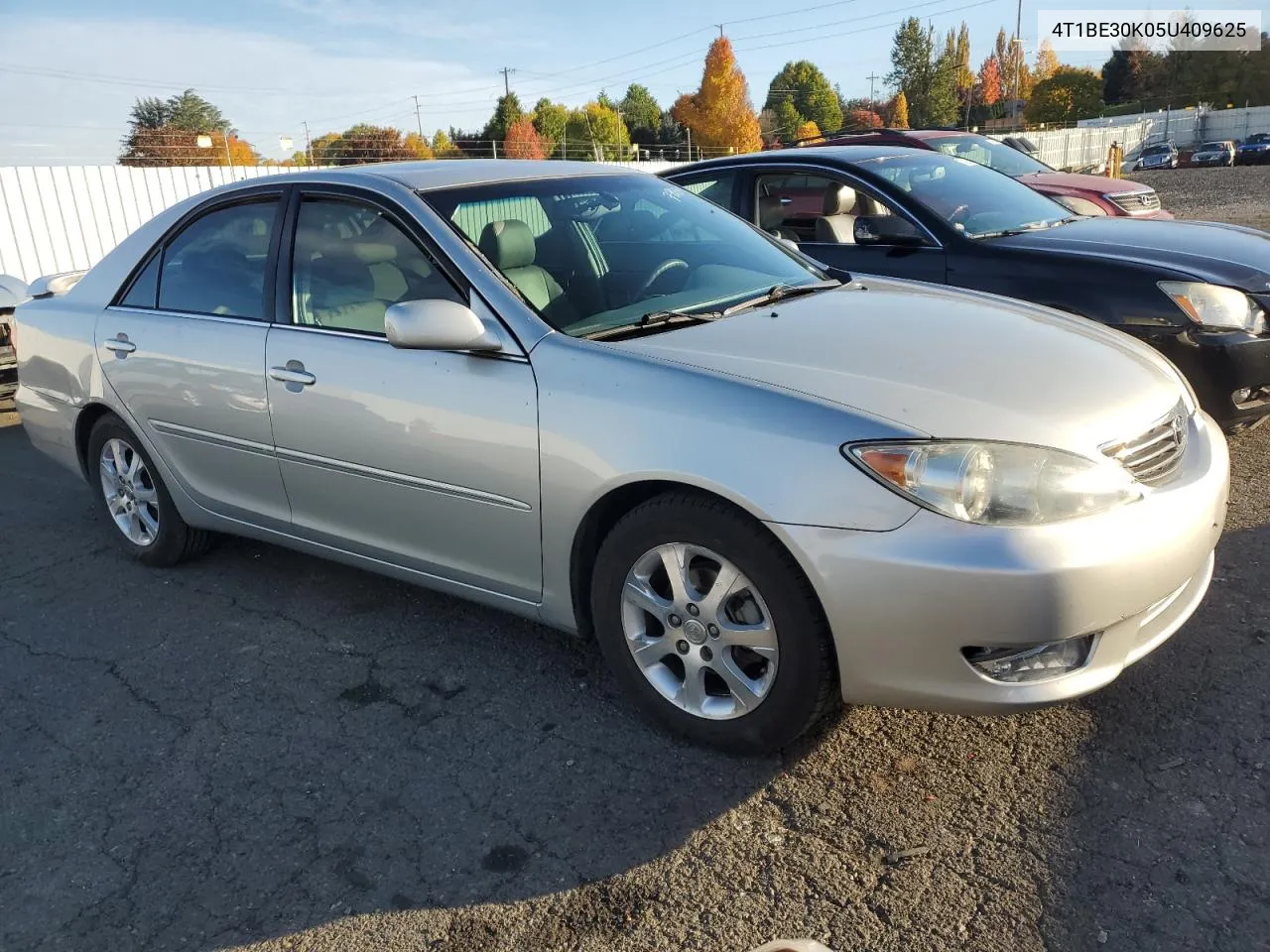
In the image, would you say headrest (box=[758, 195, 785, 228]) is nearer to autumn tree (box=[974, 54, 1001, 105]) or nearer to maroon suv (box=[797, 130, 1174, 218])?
maroon suv (box=[797, 130, 1174, 218])

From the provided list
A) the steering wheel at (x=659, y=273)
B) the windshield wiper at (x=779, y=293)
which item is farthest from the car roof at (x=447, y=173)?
the windshield wiper at (x=779, y=293)

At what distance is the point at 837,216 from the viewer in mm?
5895

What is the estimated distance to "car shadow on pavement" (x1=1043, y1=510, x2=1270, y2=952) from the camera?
211cm

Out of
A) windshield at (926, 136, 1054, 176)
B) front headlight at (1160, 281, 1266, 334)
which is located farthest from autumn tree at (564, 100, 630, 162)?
front headlight at (1160, 281, 1266, 334)

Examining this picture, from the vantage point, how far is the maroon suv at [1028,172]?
9492 mm

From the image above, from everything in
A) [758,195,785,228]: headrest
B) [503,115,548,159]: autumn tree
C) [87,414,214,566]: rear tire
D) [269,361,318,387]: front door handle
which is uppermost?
[503,115,548,159]: autumn tree

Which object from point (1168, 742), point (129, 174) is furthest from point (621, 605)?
point (129, 174)

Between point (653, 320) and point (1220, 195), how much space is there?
80.0 feet

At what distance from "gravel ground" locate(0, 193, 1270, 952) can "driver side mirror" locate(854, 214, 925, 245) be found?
2536mm

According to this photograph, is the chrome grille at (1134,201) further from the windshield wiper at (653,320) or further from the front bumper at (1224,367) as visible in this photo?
the windshield wiper at (653,320)

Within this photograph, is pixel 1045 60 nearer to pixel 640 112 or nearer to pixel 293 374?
pixel 640 112

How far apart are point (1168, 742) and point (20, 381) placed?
511 centimetres

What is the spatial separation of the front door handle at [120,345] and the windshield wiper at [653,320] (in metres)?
2.25

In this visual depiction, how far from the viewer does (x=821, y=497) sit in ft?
7.86
